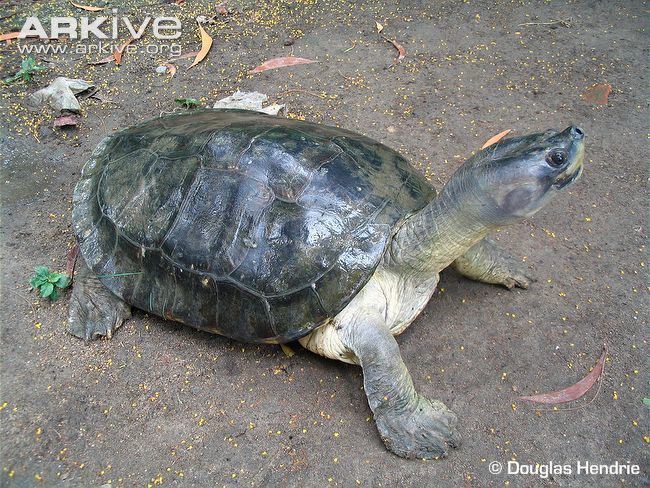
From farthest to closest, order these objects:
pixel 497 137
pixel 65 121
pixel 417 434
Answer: pixel 65 121
pixel 497 137
pixel 417 434

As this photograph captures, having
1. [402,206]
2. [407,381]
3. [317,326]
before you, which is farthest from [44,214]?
[407,381]

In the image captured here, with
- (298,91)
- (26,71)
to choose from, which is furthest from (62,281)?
(26,71)

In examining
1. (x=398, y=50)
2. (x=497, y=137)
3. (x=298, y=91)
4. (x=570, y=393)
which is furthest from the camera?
(x=398, y=50)

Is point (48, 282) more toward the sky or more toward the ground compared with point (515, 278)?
more toward the ground

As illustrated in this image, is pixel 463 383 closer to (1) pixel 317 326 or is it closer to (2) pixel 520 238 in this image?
(1) pixel 317 326

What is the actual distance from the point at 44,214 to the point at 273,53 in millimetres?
3058

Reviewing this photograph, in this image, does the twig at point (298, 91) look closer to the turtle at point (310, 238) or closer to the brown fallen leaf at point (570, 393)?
the turtle at point (310, 238)

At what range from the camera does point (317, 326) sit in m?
2.78

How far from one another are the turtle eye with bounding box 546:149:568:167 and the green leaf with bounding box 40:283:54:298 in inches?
125

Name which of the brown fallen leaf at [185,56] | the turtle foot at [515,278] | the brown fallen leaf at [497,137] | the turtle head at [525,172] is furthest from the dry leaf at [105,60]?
the turtle foot at [515,278]

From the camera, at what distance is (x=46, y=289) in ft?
11.1

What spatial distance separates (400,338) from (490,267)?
0.78 meters

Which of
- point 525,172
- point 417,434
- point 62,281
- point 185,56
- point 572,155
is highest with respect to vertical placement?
point 572,155

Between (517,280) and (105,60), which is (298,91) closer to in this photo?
(105,60)
